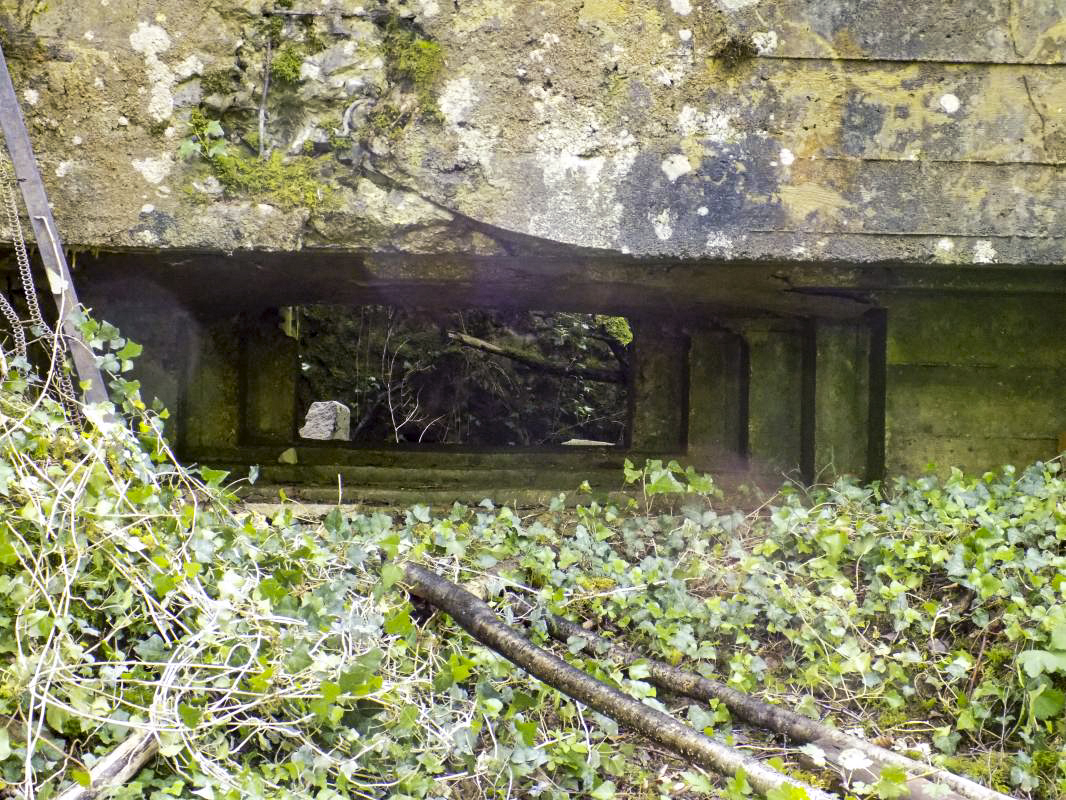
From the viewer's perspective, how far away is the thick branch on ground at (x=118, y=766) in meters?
1.47

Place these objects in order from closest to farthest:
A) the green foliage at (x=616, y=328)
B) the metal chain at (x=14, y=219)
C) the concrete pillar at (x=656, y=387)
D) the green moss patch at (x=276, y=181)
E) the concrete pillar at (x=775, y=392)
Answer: the metal chain at (x=14, y=219)
the green moss patch at (x=276, y=181)
the concrete pillar at (x=775, y=392)
the concrete pillar at (x=656, y=387)
the green foliage at (x=616, y=328)

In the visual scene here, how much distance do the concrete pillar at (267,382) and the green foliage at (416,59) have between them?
1854 mm

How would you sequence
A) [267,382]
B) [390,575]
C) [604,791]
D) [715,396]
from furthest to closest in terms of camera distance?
[267,382] < [715,396] < [390,575] < [604,791]

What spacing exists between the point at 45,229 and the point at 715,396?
8.59 feet

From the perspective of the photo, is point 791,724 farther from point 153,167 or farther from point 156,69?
point 156,69

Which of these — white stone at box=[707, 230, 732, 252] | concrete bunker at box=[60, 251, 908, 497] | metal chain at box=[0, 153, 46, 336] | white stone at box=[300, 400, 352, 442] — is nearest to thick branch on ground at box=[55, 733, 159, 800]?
metal chain at box=[0, 153, 46, 336]

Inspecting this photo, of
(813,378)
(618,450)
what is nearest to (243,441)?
(618,450)

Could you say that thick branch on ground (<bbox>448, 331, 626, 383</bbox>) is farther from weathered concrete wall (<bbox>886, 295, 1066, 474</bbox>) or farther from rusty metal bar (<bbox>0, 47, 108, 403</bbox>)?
rusty metal bar (<bbox>0, 47, 108, 403</bbox>)

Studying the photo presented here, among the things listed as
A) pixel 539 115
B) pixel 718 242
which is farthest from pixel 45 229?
pixel 718 242

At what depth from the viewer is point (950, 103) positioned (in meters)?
2.68

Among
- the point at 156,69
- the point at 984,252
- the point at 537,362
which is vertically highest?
the point at 156,69

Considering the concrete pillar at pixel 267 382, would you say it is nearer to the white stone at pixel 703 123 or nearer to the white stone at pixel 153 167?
the white stone at pixel 153 167

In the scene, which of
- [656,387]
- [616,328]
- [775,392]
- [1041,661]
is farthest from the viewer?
[616,328]

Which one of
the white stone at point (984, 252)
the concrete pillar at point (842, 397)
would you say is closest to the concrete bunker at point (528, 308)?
the concrete pillar at point (842, 397)
